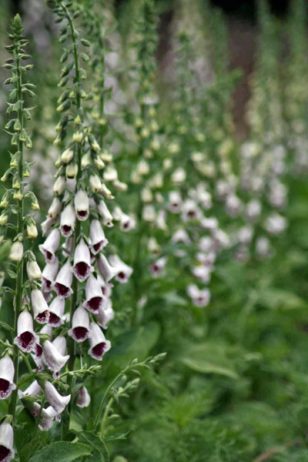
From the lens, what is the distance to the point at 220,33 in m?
8.48

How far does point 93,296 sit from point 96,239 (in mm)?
239

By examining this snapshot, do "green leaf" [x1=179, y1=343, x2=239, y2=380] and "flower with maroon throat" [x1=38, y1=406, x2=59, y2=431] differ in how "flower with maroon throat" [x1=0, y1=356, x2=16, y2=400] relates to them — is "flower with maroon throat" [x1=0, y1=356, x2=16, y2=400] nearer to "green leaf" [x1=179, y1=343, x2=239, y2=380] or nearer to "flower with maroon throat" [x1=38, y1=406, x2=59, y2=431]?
"flower with maroon throat" [x1=38, y1=406, x2=59, y2=431]

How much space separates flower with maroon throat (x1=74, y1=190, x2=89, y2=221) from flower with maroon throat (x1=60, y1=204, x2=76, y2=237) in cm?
3

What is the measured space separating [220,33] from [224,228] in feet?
6.74

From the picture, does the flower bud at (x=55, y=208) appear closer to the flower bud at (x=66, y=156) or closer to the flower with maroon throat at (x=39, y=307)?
the flower bud at (x=66, y=156)

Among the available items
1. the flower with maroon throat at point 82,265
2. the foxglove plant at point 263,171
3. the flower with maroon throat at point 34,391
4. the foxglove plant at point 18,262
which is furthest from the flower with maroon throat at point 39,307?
the foxglove plant at point 263,171

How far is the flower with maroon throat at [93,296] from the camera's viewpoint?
335 cm

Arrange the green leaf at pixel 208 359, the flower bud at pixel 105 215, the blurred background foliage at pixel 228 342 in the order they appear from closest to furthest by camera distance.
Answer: the flower bud at pixel 105 215
the blurred background foliage at pixel 228 342
the green leaf at pixel 208 359

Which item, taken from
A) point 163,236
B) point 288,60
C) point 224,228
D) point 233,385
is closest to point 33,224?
point 163,236

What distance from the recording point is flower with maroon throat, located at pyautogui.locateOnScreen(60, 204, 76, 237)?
3312 mm

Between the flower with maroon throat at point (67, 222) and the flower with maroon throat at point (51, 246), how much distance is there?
59 mm

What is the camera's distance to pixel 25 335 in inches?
119

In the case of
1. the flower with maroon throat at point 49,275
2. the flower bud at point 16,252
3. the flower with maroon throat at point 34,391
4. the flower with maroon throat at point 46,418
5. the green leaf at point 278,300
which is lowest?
the green leaf at point 278,300

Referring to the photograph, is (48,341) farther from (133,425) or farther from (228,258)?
(228,258)
